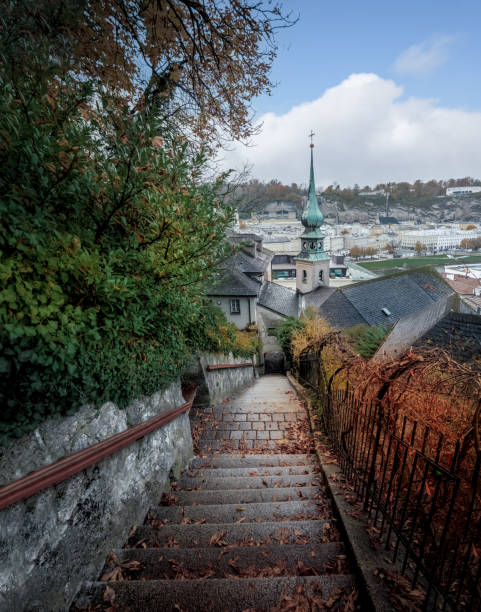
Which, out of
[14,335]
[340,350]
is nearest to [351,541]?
[14,335]

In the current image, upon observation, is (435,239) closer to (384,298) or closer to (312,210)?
(312,210)

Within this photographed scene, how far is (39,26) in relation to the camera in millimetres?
3486

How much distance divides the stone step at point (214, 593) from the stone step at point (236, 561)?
209 millimetres

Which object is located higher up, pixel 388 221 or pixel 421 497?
pixel 421 497

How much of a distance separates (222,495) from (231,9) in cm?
656

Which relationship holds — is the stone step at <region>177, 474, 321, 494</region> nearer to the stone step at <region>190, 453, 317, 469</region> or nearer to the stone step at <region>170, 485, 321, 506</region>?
the stone step at <region>170, 485, 321, 506</region>

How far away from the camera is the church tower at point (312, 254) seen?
35.4m

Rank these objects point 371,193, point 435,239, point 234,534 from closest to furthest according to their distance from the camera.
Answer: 1. point 234,534
2. point 435,239
3. point 371,193

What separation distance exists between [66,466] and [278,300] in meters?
30.5

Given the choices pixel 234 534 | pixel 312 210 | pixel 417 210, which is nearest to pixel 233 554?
pixel 234 534

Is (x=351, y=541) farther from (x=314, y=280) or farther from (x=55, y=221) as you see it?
(x=314, y=280)

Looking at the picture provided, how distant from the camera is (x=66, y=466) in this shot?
7.06 ft

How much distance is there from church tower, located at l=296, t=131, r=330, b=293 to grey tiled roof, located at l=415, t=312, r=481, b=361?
27.7m

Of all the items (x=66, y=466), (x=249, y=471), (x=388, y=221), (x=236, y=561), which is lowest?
(x=388, y=221)
